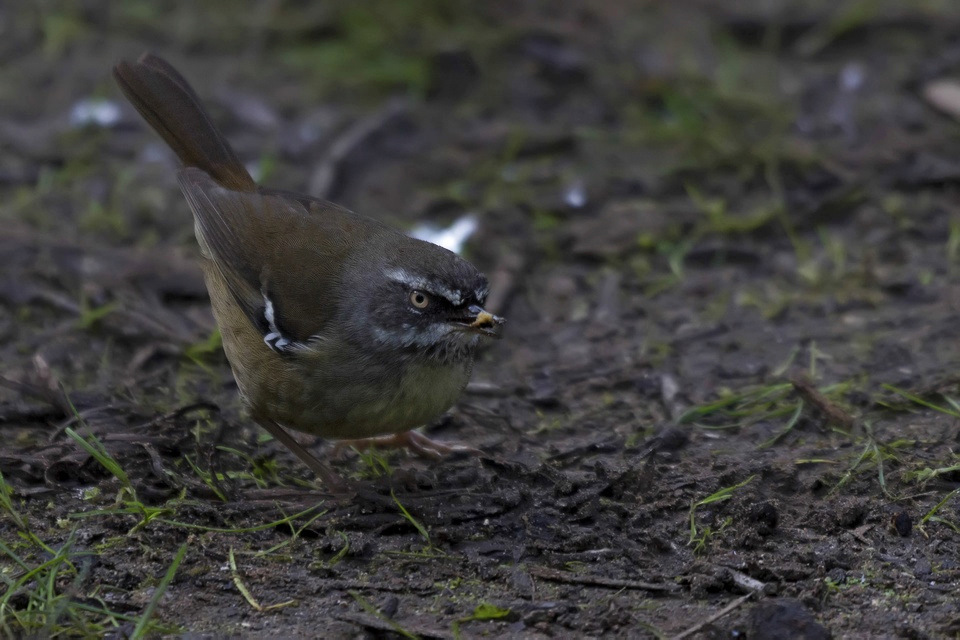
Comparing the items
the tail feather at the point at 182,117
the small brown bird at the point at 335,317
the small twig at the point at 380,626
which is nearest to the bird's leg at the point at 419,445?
the small brown bird at the point at 335,317

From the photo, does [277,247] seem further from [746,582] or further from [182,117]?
[746,582]

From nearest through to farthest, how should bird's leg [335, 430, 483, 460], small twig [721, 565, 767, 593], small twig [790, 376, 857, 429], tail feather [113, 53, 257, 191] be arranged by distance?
small twig [721, 565, 767, 593]
small twig [790, 376, 857, 429]
bird's leg [335, 430, 483, 460]
tail feather [113, 53, 257, 191]

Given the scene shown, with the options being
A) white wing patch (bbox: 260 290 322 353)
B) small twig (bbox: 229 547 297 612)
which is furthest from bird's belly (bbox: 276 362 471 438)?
small twig (bbox: 229 547 297 612)

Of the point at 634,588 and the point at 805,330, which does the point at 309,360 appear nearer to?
the point at 634,588

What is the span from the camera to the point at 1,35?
9.47 metres

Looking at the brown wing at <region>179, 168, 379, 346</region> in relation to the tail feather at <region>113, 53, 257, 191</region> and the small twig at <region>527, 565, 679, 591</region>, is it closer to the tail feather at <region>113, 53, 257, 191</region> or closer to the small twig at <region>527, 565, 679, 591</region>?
the tail feather at <region>113, 53, 257, 191</region>

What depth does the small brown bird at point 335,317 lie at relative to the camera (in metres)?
4.92

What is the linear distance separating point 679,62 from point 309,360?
17.2ft

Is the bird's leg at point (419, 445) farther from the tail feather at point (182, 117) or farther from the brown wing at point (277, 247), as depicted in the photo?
the tail feather at point (182, 117)

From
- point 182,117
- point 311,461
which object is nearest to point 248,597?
point 311,461

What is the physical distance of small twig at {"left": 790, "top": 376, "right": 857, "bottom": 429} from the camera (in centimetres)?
536

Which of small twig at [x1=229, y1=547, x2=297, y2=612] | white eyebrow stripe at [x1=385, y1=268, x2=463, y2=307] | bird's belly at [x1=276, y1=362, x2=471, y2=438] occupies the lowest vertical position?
small twig at [x1=229, y1=547, x2=297, y2=612]

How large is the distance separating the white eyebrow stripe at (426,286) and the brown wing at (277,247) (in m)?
0.34

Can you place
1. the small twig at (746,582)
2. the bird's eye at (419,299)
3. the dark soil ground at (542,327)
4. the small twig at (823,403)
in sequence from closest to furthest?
1. the small twig at (746,582)
2. the dark soil ground at (542,327)
3. the bird's eye at (419,299)
4. the small twig at (823,403)
